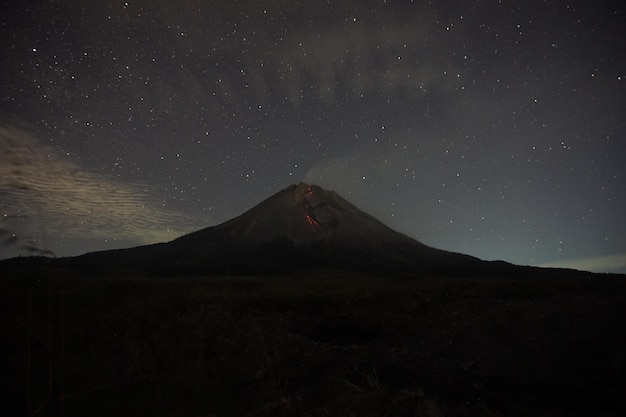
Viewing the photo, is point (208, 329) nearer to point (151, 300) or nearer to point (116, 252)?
point (151, 300)

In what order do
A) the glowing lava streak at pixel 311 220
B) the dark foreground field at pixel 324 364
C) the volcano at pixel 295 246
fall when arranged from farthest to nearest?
the glowing lava streak at pixel 311 220 < the volcano at pixel 295 246 < the dark foreground field at pixel 324 364

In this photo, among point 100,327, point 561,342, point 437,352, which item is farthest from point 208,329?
point 561,342

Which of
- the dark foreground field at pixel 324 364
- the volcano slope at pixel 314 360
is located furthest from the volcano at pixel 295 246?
the dark foreground field at pixel 324 364

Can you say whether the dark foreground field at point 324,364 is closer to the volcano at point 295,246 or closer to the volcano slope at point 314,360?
the volcano slope at point 314,360

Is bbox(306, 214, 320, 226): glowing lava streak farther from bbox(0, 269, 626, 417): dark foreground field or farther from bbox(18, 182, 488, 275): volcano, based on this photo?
bbox(0, 269, 626, 417): dark foreground field

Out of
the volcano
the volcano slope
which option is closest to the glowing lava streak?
the volcano

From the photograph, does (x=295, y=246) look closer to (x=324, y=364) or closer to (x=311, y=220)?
(x=311, y=220)

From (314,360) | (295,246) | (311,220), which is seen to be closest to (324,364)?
(314,360)

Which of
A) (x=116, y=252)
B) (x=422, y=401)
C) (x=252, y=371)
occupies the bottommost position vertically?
(x=252, y=371)
